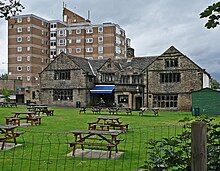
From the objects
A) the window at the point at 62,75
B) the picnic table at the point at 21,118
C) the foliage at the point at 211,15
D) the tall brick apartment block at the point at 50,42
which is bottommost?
the picnic table at the point at 21,118

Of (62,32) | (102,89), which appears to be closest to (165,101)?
(102,89)

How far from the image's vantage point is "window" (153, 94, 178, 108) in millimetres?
46125

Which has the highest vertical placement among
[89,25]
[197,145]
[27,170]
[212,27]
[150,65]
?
[89,25]

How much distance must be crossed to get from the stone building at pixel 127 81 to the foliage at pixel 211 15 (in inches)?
1676

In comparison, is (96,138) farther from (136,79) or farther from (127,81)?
(127,81)

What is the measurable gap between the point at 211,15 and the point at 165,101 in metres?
44.1

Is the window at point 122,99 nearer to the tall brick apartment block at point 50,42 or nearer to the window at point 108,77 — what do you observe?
the window at point 108,77

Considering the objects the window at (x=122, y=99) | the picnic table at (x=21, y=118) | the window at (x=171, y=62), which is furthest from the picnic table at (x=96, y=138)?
the window at (x=122, y=99)

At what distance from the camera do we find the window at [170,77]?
151ft

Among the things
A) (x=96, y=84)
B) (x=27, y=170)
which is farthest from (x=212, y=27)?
(x=96, y=84)

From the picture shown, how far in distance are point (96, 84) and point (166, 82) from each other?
12158 mm

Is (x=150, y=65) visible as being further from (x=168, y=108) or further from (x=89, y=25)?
(x=89, y=25)

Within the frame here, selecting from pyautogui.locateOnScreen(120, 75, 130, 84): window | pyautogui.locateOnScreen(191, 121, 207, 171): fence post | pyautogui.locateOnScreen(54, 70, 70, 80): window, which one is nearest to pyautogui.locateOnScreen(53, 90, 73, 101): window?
pyautogui.locateOnScreen(54, 70, 70, 80): window

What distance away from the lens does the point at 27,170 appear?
880 centimetres
